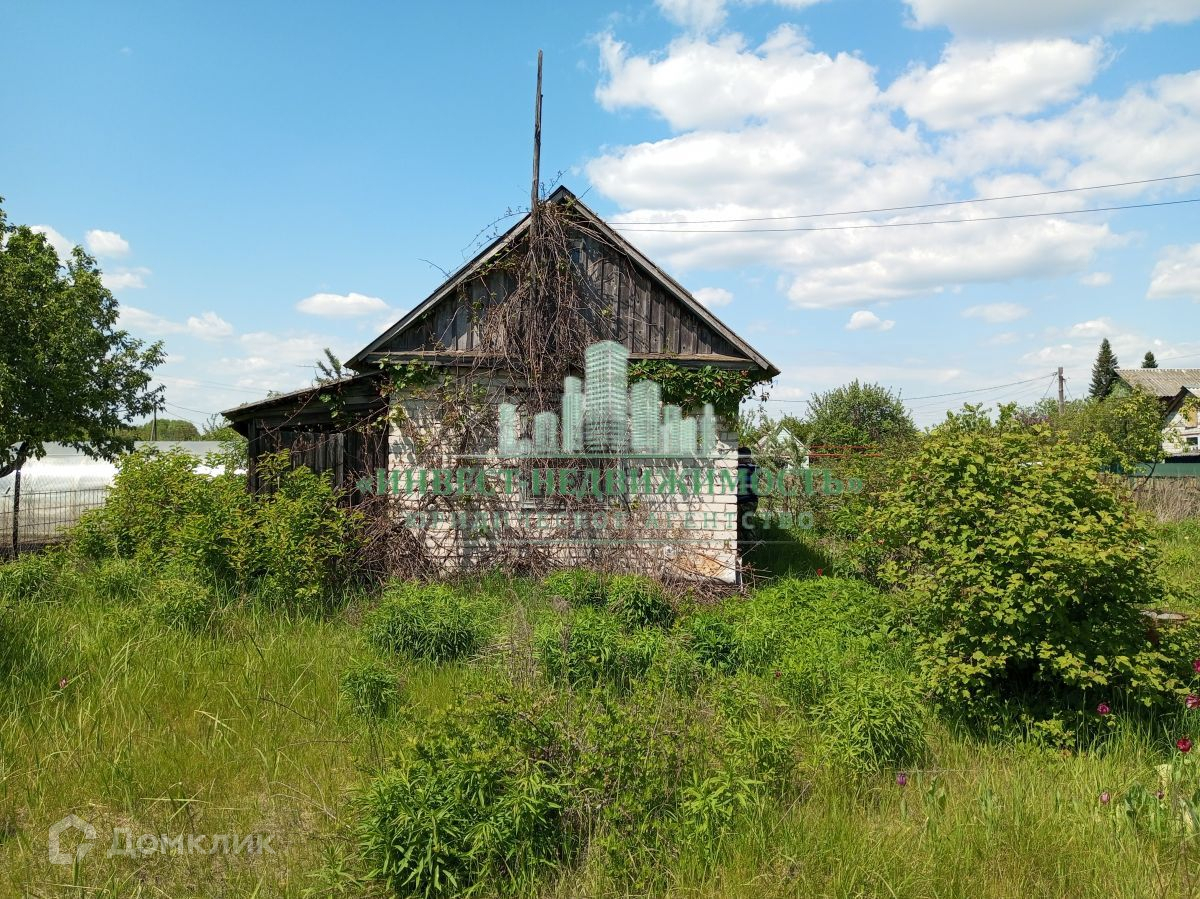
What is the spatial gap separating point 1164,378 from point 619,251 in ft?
159

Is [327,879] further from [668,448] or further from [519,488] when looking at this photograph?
[668,448]

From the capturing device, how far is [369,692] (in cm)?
484

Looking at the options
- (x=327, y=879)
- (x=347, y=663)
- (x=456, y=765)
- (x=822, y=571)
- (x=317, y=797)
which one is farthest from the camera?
(x=822, y=571)

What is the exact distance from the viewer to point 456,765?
3.28 m

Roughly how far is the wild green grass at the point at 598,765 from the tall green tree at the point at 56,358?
10583 millimetres

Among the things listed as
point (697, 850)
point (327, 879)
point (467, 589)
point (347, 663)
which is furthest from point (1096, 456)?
point (467, 589)

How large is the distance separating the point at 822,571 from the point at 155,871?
8.89 meters

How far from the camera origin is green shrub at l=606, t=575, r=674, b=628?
6754 millimetres

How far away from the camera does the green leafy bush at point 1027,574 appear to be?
4.26m

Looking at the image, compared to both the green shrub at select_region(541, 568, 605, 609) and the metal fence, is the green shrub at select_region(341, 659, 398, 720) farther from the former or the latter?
the metal fence

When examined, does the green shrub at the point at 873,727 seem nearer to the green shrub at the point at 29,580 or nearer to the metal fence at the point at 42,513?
the green shrub at the point at 29,580

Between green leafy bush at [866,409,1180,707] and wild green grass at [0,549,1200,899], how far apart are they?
397 millimetres

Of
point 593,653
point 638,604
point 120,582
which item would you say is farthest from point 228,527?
point 593,653

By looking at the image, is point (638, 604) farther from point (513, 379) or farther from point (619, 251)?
point (619, 251)
